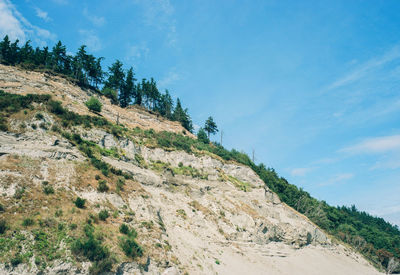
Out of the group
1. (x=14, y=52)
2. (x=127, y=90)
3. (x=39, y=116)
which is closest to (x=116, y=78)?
(x=127, y=90)

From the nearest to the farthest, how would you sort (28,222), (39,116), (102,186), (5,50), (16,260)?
(16,260)
(28,222)
(102,186)
(39,116)
(5,50)

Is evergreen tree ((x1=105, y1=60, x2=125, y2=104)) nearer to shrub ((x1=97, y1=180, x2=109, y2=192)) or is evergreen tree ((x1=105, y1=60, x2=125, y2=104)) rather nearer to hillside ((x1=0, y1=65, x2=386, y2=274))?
hillside ((x1=0, y1=65, x2=386, y2=274))

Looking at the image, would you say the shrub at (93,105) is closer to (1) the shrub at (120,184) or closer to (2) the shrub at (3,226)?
(1) the shrub at (120,184)

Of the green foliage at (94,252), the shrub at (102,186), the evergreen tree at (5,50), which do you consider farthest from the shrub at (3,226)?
the evergreen tree at (5,50)

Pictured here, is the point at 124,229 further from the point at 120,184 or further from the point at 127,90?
the point at 127,90

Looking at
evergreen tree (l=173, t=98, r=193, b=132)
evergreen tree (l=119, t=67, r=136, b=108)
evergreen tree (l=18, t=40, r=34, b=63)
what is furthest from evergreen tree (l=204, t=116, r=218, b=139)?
evergreen tree (l=18, t=40, r=34, b=63)

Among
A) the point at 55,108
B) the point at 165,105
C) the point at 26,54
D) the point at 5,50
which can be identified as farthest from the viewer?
the point at 165,105

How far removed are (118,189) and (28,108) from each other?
51.1ft

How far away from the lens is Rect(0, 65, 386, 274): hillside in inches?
593

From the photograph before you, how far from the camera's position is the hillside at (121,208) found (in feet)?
49.4

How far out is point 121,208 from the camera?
21.8m

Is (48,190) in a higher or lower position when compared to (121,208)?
higher

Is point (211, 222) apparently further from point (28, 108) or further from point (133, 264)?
point (28, 108)

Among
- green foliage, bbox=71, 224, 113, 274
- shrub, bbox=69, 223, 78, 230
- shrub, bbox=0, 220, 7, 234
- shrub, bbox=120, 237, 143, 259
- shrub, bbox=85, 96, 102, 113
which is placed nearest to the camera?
shrub, bbox=0, 220, 7, 234
